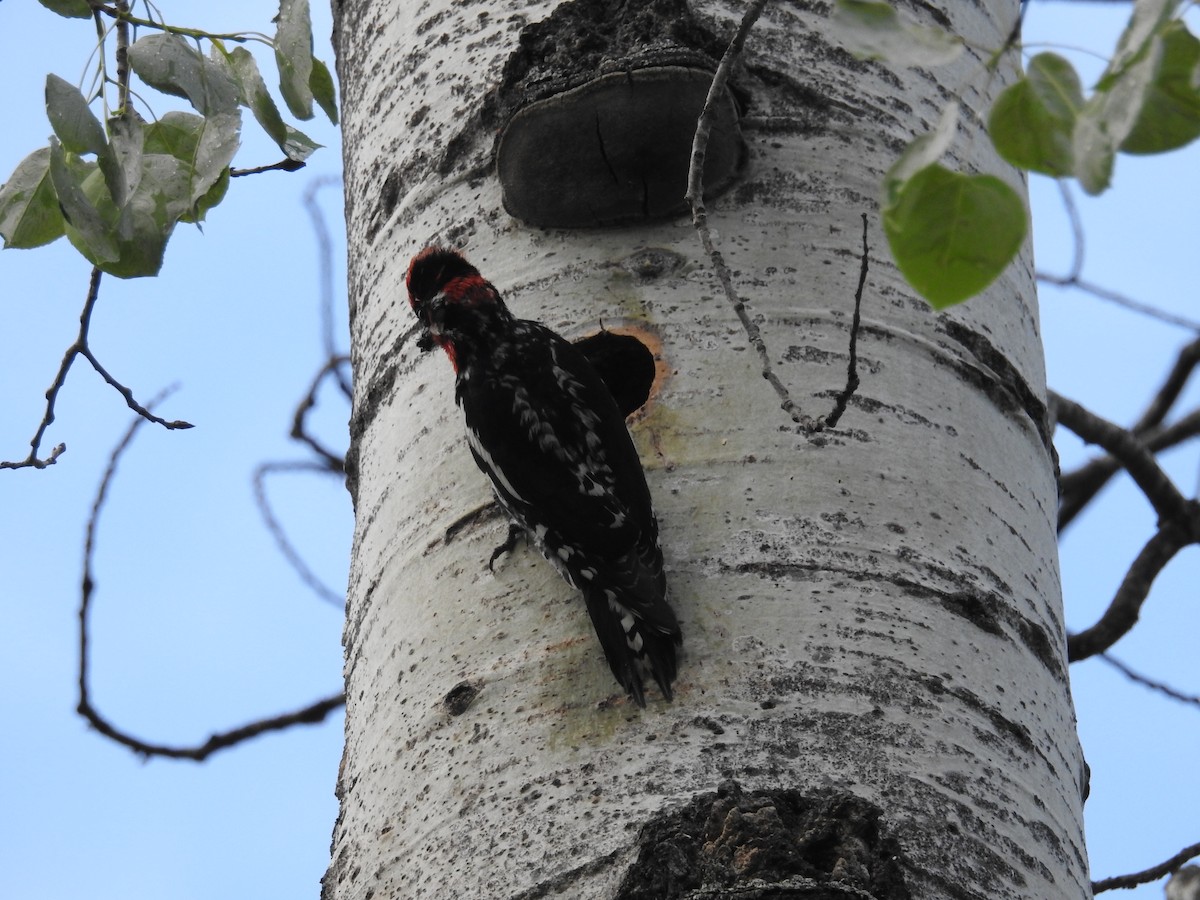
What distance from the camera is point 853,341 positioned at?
1.87m

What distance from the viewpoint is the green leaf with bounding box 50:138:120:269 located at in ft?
6.83

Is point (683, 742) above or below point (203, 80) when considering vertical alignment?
below

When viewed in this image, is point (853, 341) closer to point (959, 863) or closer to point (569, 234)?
point (959, 863)

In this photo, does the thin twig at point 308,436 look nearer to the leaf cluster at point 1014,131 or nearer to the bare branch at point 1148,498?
the bare branch at point 1148,498

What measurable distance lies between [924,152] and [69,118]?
1.25m

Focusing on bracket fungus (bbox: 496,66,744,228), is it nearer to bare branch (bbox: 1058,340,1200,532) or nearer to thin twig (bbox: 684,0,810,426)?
thin twig (bbox: 684,0,810,426)

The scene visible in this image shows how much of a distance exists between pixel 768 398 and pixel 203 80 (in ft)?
3.21

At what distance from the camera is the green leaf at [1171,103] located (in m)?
1.26

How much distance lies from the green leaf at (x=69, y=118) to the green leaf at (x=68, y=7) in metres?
0.23

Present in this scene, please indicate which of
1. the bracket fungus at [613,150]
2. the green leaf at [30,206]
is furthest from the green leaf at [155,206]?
the bracket fungus at [613,150]

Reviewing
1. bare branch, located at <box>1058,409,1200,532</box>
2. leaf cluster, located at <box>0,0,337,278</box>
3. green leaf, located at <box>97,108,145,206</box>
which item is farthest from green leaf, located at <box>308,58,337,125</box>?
bare branch, located at <box>1058,409,1200,532</box>

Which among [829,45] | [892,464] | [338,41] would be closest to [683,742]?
[892,464]

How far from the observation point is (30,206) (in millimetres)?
2307

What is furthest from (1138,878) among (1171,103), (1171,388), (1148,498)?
(1171,388)
